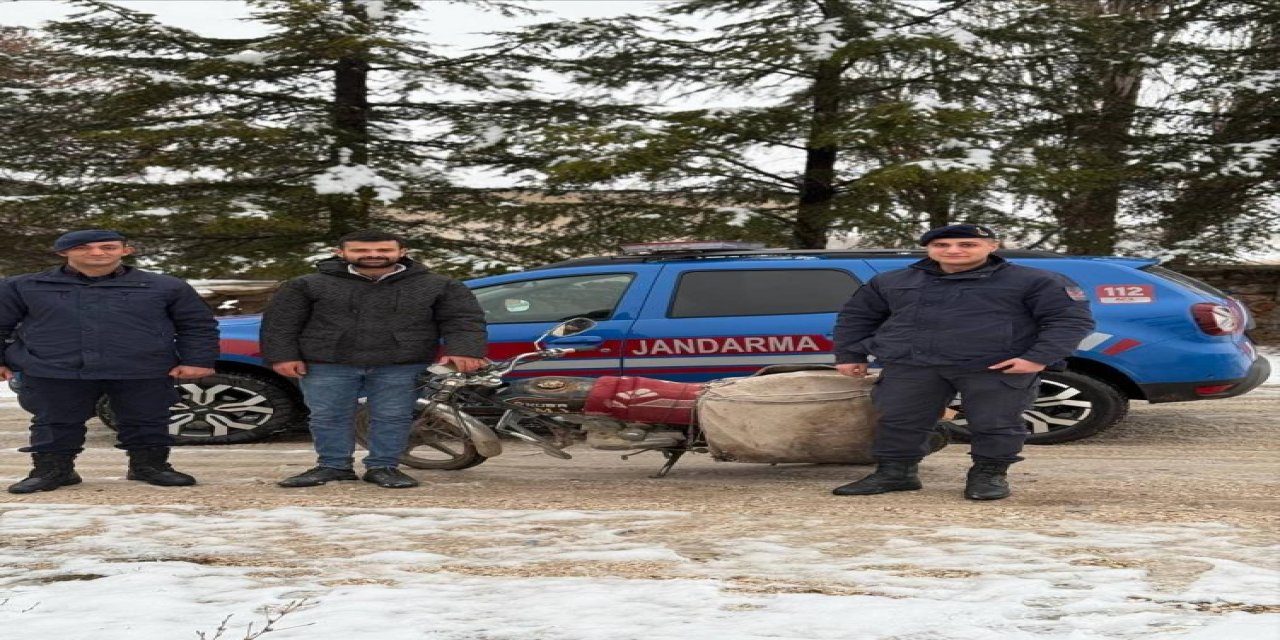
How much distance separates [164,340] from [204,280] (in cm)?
1181

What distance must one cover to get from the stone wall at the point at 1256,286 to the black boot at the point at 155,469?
14335 millimetres

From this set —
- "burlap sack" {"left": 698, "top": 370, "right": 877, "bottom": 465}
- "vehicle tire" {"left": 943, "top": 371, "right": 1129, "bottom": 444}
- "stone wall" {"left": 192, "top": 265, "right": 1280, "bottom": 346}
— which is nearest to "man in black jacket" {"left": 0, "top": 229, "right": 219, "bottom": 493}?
"burlap sack" {"left": 698, "top": 370, "right": 877, "bottom": 465}

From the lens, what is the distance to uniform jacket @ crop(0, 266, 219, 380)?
6.61m

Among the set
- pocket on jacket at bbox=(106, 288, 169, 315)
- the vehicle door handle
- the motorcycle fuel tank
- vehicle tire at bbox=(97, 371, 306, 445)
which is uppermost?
pocket on jacket at bbox=(106, 288, 169, 315)

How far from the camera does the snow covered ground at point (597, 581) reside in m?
3.94

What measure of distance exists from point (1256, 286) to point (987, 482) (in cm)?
1331

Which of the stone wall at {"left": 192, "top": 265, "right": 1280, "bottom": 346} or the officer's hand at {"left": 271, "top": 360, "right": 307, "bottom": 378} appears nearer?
the officer's hand at {"left": 271, "top": 360, "right": 307, "bottom": 378}

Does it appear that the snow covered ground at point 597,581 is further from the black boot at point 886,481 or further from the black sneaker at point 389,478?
the black sneaker at point 389,478

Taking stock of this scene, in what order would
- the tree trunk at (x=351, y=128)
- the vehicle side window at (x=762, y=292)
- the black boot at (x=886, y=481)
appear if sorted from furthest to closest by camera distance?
the tree trunk at (x=351, y=128) < the vehicle side window at (x=762, y=292) < the black boot at (x=886, y=481)

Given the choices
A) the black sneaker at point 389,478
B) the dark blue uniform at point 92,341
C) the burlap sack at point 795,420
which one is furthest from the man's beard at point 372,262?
the burlap sack at point 795,420

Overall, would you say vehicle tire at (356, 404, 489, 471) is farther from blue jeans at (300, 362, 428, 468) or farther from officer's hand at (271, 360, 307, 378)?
officer's hand at (271, 360, 307, 378)

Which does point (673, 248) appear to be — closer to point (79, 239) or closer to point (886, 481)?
point (886, 481)

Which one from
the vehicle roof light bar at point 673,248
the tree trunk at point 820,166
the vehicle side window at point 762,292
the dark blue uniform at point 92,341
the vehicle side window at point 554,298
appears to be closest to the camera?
the dark blue uniform at point 92,341

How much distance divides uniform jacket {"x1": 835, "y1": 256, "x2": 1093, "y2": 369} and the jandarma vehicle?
6.47 feet
